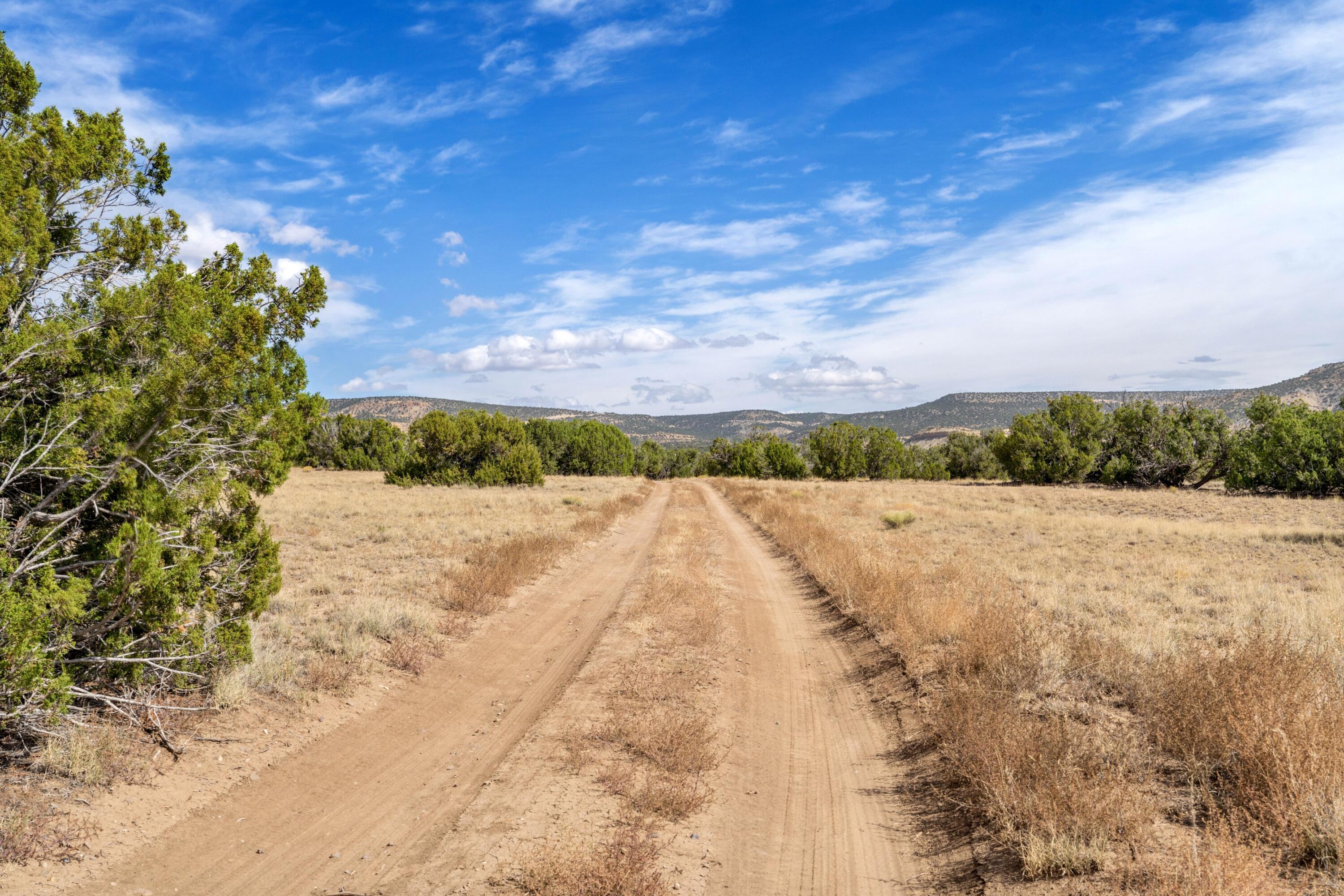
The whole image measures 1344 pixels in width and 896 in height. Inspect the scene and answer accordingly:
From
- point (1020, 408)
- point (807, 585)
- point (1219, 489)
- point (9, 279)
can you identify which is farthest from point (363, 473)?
point (1020, 408)

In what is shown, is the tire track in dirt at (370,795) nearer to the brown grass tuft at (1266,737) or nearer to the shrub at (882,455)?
the brown grass tuft at (1266,737)

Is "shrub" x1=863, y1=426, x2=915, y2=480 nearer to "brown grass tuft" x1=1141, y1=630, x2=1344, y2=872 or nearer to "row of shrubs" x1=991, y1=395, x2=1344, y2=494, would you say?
"row of shrubs" x1=991, y1=395, x2=1344, y2=494

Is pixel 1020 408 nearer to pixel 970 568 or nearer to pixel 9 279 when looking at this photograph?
pixel 970 568

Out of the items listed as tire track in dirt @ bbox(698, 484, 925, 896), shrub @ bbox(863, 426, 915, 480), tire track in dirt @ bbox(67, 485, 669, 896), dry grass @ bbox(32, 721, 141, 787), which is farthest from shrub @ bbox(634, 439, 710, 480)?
dry grass @ bbox(32, 721, 141, 787)

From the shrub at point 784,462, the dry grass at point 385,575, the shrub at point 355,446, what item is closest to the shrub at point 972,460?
the shrub at point 784,462

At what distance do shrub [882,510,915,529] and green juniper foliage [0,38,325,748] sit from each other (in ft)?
78.1

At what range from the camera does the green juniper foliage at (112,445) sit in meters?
5.13

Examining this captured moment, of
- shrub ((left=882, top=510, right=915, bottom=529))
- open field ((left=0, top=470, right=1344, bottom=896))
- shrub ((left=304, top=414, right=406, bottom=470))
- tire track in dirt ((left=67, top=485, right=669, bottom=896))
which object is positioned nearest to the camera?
Result: open field ((left=0, top=470, right=1344, bottom=896))

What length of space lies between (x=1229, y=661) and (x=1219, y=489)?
195 feet

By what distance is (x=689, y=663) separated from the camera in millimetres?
8984

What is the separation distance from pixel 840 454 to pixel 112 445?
76224 mm

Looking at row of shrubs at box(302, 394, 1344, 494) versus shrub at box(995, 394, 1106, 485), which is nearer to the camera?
row of shrubs at box(302, 394, 1344, 494)

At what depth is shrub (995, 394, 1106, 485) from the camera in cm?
5819

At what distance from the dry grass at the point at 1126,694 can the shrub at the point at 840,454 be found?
195 feet
